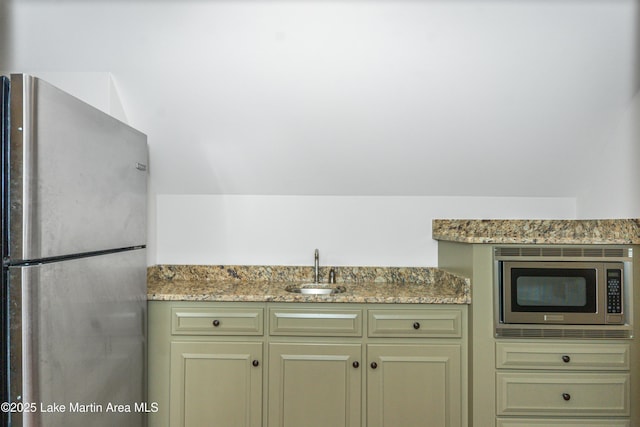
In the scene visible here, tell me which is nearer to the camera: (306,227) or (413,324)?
(413,324)

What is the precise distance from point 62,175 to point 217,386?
1384 mm

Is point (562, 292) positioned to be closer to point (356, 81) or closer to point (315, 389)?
point (315, 389)

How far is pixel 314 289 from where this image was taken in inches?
112

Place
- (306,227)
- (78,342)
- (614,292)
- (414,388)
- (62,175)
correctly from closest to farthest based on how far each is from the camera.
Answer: (62,175) → (78,342) → (614,292) → (414,388) → (306,227)

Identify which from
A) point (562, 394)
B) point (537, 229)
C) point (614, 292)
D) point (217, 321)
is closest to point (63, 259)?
point (217, 321)

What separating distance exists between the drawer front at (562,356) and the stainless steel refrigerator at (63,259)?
1.78m

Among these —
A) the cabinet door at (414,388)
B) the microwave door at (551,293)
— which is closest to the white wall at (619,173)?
the microwave door at (551,293)

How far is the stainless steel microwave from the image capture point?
2225 millimetres

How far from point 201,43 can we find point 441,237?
1713mm

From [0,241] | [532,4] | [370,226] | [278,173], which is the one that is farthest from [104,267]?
[532,4]

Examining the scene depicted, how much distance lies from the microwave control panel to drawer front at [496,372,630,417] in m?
0.32

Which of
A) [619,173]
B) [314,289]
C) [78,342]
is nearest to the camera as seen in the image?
[78,342]

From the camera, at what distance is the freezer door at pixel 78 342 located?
129 cm

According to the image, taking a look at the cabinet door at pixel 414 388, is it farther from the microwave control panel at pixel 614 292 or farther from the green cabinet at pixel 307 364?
the microwave control panel at pixel 614 292
